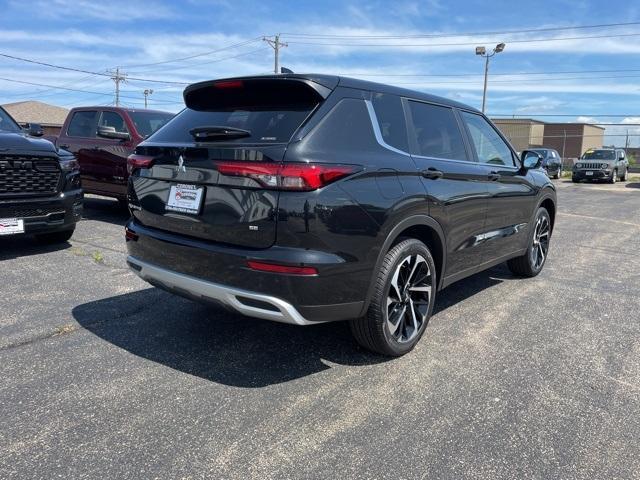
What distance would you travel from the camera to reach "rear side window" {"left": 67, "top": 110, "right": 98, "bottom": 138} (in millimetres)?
8867

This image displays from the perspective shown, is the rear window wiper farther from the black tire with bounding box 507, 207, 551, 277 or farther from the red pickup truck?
the red pickup truck

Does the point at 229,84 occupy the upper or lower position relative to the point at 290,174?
upper

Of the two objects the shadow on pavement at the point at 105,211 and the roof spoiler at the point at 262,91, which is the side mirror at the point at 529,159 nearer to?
the roof spoiler at the point at 262,91

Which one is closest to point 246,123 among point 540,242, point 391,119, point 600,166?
point 391,119

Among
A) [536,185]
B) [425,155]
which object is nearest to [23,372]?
[425,155]

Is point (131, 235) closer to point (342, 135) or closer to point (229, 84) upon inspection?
point (229, 84)

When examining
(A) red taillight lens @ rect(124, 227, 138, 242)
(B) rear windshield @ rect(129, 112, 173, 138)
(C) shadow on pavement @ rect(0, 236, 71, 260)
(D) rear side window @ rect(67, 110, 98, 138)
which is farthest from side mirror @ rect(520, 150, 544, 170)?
(D) rear side window @ rect(67, 110, 98, 138)

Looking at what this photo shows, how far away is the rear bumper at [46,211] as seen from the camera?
17.9 feet

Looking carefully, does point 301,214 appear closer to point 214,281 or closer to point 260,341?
point 214,281

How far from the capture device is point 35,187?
5.71m

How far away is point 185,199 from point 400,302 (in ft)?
5.11

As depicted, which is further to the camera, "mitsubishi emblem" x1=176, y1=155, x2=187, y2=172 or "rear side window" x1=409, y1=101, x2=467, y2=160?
"rear side window" x1=409, y1=101, x2=467, y2=160

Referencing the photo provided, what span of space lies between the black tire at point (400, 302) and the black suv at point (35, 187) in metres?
4.14

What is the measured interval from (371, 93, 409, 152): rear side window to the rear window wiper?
92 cm
